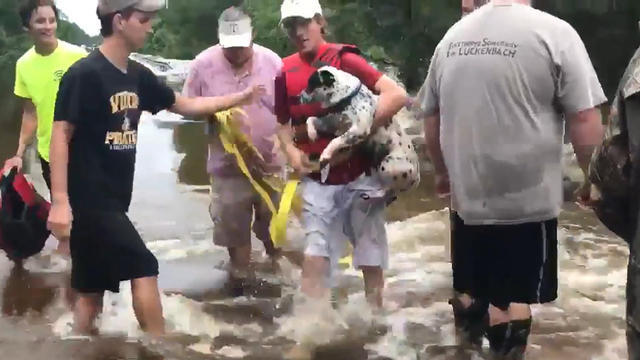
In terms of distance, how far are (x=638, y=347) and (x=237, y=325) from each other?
133 inches

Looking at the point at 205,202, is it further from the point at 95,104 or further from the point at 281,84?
the point at 95,104

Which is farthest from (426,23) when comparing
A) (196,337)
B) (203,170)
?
(196,337)

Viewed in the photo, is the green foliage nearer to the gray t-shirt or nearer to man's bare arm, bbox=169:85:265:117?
man's bare arm, bbox=169:85:265:117

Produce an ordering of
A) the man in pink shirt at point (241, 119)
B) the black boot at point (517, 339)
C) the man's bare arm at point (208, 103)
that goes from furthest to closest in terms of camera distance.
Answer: the man in pink shirt at point (241, 119), the man's bare arm at point (208, 103), the black boot at point (517, 339)

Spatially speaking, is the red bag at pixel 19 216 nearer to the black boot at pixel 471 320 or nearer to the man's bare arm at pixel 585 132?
the black boot at pixel 471 320

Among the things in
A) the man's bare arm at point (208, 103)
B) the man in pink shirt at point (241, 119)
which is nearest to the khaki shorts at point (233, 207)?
the man in pink shirt at point (241, 119)

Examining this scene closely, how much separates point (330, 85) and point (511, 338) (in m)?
1.73

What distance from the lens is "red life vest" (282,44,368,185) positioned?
5.62 metres

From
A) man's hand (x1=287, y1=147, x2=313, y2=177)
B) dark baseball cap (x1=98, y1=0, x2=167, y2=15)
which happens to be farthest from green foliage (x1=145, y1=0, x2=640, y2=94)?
dark baseball cap (x1=98, y1=0, x2=167, y2=15)

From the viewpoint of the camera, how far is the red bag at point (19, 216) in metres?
7.49

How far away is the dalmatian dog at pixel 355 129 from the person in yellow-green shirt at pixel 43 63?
2332mm

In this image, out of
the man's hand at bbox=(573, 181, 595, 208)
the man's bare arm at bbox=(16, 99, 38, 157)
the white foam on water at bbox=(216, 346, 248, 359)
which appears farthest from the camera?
the man's bare arm at bbox=(16, 99, 38, 157)

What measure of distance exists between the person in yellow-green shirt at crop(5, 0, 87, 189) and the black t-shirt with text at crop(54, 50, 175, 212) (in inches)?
85.4

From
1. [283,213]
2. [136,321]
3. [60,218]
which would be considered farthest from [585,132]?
[136,321]
